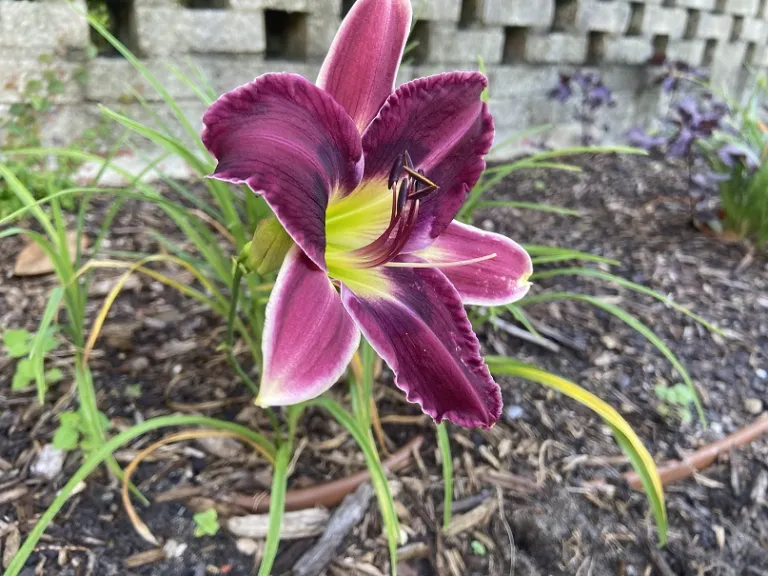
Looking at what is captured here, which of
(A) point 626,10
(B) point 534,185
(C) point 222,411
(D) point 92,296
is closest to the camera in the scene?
(C) point 222,411

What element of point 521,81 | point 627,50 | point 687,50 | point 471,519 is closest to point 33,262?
point 471,519

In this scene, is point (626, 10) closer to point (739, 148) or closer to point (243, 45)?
point (739, 148)

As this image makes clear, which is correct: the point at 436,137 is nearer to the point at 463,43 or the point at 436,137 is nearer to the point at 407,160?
the point at 407,160

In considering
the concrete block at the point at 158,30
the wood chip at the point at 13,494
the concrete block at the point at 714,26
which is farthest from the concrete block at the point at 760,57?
the wood chip at the point at 13,494

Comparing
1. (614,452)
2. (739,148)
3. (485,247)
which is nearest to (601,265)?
(739,148)

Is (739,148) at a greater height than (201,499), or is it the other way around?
(739,148)

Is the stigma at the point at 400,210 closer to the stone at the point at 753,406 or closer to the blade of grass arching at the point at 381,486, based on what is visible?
the blade of grass arching at the point at 381,486
